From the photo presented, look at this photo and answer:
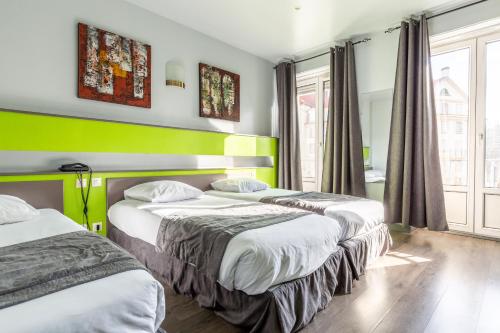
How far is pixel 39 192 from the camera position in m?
2.30

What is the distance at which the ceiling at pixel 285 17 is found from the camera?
3027mm

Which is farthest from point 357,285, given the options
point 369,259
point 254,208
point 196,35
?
point 196,35

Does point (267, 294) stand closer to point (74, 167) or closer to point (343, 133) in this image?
point (74, 167)

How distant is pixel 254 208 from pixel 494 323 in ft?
5.39

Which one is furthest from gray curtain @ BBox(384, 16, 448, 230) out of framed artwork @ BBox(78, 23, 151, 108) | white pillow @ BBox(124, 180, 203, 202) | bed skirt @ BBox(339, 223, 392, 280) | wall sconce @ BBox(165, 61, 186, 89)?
framed artwork @ BBox(78, 23, 151, 108)

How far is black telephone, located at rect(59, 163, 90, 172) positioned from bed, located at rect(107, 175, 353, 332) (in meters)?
0.59

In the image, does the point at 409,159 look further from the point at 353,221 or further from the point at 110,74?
the point at 110,74

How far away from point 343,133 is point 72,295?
3.56 m

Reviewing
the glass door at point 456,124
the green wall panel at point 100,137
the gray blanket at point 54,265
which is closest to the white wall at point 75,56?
the green wall panel at point 100,137

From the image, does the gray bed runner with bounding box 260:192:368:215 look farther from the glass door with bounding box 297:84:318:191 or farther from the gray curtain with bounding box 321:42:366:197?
the glass door with bounding box 297:84:318:191

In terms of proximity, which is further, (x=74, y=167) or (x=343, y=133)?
(x=343, y=133)

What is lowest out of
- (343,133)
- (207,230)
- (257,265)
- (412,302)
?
(412,302)

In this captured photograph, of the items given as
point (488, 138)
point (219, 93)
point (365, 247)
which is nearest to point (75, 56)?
point (219, 93)

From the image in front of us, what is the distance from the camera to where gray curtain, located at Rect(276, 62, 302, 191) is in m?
4.45
